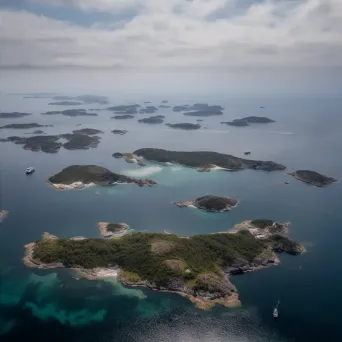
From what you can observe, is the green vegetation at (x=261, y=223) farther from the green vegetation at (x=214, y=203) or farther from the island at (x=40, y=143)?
the island at (x=40, y=143)

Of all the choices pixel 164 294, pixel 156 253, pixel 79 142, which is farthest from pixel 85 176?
pixel 79 142

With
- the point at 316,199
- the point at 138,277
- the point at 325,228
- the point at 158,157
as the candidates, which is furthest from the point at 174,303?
the point at 158,157

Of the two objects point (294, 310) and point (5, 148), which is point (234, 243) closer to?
point (294, 310)

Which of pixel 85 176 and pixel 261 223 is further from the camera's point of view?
pixel 85 176

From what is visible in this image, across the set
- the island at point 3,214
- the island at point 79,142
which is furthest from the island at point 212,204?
the island at point 79,142

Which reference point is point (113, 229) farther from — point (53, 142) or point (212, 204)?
point (53, 142)

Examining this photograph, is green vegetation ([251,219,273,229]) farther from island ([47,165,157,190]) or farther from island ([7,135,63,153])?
island ([7,135,63,153])

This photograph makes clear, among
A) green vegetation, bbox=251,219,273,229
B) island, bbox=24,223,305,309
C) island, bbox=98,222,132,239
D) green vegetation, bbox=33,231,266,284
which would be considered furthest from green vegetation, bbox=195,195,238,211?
island, bbox=98,222,132,239
